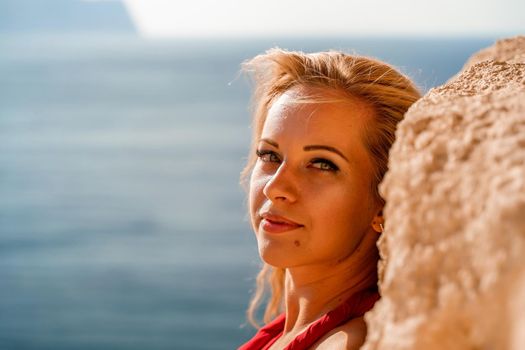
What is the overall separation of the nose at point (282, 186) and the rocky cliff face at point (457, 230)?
859 millimetres

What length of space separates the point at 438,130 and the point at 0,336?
1616cm

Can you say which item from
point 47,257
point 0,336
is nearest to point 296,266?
point 0,336

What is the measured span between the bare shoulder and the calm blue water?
956mm

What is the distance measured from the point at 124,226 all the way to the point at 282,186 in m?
20.5

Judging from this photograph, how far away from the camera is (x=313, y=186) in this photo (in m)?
2.08

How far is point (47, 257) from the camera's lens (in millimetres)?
19734

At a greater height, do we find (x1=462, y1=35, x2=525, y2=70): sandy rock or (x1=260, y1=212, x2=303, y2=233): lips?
(x1=462, y1=35, x2=525, y2=70): sandy rock

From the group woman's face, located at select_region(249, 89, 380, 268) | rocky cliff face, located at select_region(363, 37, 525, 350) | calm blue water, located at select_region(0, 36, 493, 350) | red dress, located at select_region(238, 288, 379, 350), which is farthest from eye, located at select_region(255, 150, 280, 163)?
rocky cliff face, located at select_region(363, 37, 525, 350)

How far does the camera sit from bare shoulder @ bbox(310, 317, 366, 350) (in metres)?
1.86

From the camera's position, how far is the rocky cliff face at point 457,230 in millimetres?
842

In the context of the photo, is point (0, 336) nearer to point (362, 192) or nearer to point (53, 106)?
point (362, 192)

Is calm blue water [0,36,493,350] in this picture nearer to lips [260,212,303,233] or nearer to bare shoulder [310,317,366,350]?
lips [260,212,303,233]

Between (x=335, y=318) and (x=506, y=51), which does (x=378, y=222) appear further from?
(x=506, y=51)

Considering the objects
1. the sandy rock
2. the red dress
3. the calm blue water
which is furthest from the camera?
the calm blue water
